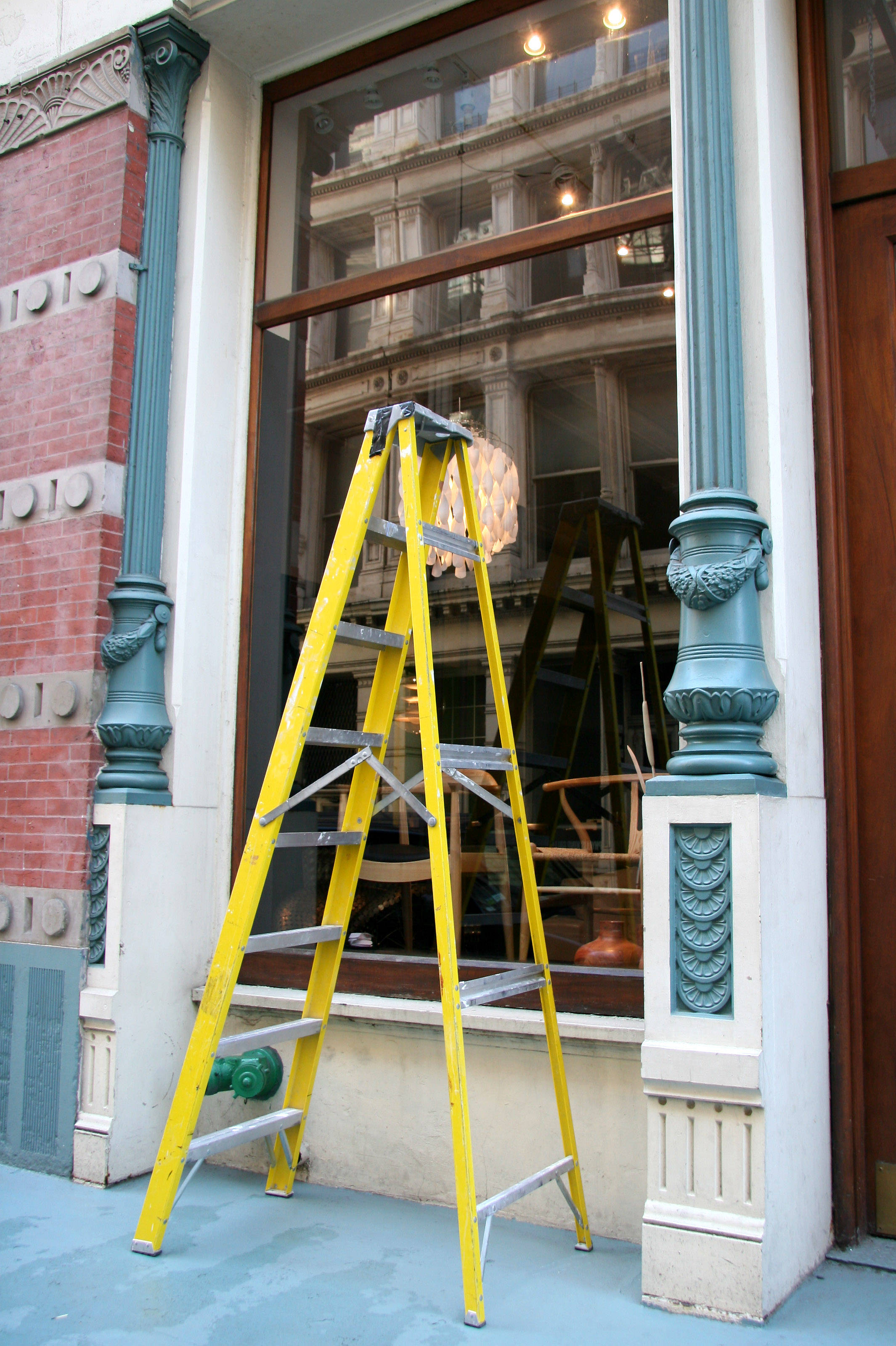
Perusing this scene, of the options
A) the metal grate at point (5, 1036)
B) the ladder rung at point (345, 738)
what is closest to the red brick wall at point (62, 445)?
the metal grate at point (5, 1036)

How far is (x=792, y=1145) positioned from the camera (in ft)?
8.60

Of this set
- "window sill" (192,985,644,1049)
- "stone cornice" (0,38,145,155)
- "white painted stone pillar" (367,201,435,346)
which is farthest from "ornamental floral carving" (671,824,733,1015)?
"stone cornice" (0,38,145,155)

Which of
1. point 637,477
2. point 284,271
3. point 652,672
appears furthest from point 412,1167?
point 284,271

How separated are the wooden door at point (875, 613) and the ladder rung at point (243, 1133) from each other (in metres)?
1.57

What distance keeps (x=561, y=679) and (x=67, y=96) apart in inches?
119

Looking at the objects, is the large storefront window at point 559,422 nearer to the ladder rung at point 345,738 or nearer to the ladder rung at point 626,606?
the ladder rung at point 626,606

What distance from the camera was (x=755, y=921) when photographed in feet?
8.32

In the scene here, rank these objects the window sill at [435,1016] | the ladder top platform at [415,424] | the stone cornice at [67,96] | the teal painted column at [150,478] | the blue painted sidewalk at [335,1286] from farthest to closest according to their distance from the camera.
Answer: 1. the stone cornice at [67,96]
2. the teal painted column at [150,478]
3. the window sill at [435,1016]
4. the ladder top platform at [415,424]
5. the blue painted sidewalk at [335,1286]

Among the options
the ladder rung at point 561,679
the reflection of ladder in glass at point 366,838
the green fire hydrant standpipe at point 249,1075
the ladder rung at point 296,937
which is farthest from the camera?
the ladder rung at point 561,679

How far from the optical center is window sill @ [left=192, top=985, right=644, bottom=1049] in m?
3.08

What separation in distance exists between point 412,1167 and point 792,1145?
128 centimetres

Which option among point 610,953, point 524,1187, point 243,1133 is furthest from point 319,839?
point 610,953

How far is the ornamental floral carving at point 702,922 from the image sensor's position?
2.57 m

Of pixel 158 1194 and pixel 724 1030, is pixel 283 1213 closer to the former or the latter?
pixel 158 1194
